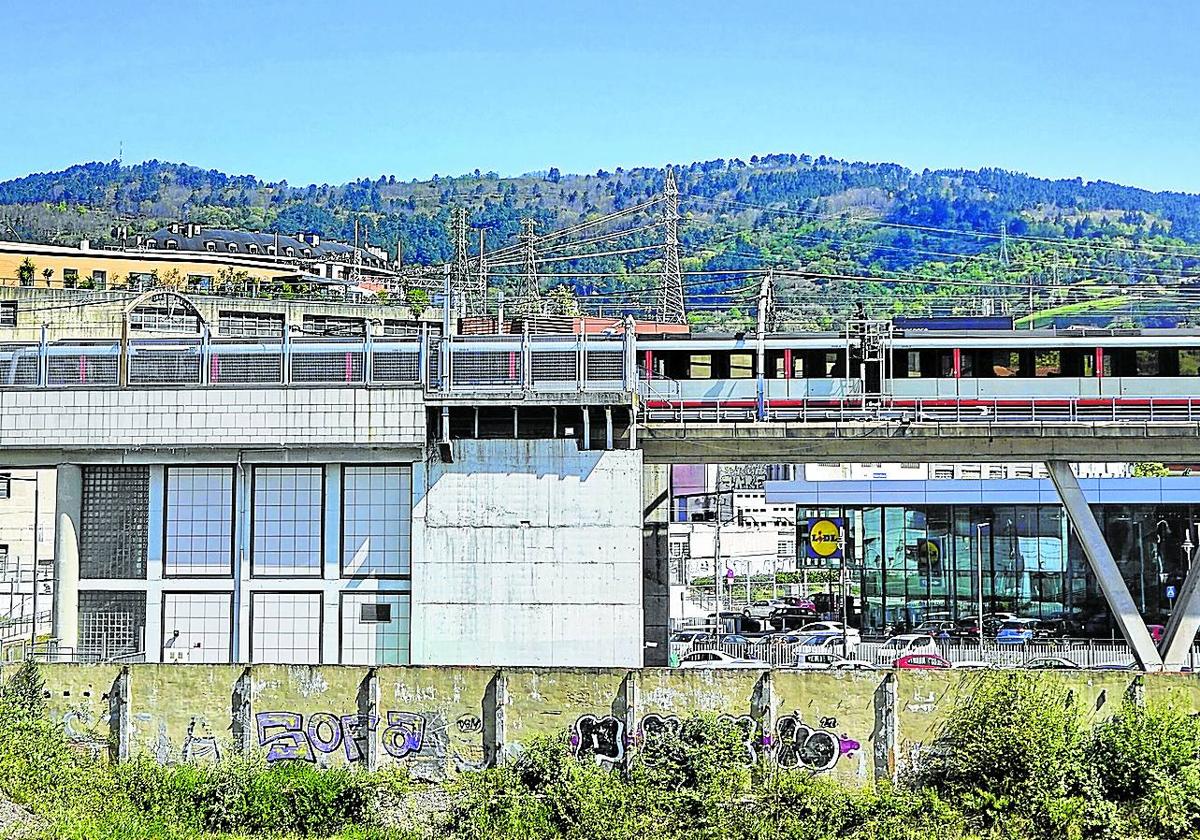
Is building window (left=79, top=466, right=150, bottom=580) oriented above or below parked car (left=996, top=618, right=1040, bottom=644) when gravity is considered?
above

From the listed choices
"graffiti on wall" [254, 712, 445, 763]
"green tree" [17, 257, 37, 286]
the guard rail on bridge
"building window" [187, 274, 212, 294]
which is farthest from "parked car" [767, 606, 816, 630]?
"green tree" [17, 257, 37, 286]

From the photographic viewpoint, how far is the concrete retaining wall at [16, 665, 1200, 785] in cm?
3988

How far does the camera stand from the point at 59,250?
113 metres

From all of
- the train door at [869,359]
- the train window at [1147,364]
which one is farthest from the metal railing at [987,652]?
the train window at [1147,364]

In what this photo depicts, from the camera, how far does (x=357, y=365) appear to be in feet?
148

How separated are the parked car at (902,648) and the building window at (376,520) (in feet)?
51.1

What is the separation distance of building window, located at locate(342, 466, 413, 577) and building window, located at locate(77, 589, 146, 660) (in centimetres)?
649

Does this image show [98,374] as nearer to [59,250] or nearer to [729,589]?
[729,589]

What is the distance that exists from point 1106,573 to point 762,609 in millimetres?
34421

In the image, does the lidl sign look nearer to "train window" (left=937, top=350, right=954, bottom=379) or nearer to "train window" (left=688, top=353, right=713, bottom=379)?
"train window" (left=937, top=350, right=954, bottom=379)

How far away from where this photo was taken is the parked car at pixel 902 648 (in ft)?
160

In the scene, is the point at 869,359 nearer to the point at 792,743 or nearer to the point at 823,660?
the point at 823,660

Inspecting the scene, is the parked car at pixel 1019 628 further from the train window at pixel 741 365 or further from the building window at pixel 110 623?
the building window at pixel 110 623

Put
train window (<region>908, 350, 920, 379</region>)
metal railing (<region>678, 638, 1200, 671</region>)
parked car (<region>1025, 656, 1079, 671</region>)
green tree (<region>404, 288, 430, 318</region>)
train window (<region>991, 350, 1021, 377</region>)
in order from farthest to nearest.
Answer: green tree (<region>404, 288, 430, 318</region>)
train window (<region>908, 350, 920, 379</region>)
train window (<region>991, 350, 1021, 377</region>)
metal railing (<region>678, 638, 1200, 671</region>)
parked car (<region>1025, 656, 1079, 671</region>)
